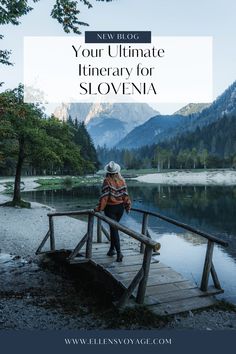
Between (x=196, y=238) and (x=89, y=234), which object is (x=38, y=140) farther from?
(x=89, y=234)

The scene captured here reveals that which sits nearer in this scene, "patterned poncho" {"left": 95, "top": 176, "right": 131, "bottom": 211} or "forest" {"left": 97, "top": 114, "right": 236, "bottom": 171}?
"patterned poncho" {"left": 95, "top": 176, "right": 131, "bottom": 211}

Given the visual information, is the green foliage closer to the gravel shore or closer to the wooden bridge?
the gravel shore

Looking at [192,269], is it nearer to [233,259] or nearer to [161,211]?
[233,259]

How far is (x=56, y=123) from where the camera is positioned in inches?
1192

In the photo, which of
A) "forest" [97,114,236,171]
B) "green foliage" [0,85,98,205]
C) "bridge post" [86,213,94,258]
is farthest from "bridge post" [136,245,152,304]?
"forest" [97,114,236,171]

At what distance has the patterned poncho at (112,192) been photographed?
9.85 metres

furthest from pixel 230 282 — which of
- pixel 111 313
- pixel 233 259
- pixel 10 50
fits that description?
pixel 10 50

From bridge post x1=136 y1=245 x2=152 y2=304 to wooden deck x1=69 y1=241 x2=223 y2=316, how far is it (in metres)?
0.16

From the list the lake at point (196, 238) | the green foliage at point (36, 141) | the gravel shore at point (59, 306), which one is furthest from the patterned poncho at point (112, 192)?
the green foliage at point (36, 141)

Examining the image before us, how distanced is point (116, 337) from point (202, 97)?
27.3 feet

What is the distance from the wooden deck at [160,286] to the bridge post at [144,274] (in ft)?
0.52

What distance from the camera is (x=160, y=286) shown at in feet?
31.2

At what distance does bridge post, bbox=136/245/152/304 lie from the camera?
8389 mm

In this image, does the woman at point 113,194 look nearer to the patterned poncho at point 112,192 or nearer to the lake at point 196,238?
the patterned poncho at point 112,192
